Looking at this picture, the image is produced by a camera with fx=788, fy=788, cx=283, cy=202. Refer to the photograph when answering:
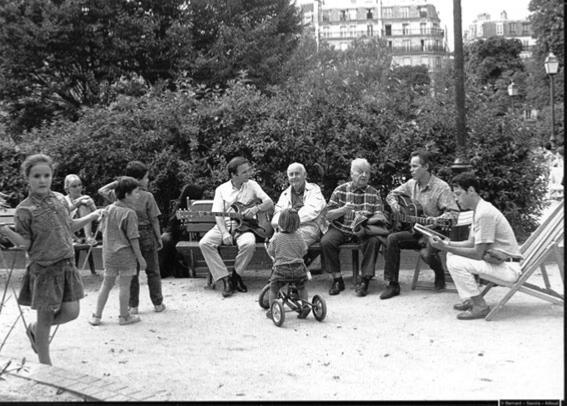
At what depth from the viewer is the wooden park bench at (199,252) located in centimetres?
808

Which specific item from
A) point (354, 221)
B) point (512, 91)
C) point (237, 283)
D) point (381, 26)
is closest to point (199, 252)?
point (237, 283)

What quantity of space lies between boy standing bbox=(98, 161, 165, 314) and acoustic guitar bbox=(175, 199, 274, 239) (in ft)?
3.09

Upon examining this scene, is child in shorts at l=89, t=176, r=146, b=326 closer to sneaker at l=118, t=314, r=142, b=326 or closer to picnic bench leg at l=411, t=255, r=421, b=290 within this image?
sneaker at l=118, t=314, r=142, b=326

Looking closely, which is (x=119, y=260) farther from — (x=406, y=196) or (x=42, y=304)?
(x=406, y=196)

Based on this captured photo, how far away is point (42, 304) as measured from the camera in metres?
5.05

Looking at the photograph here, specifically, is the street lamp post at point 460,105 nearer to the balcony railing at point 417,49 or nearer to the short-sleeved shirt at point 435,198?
the short-sleeved shirt at point 435,198

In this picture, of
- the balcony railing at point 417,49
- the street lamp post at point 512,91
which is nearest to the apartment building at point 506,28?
the street lamp post at point 512,91

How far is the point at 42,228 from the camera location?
5.00 meters

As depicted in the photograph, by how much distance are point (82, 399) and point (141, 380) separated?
0.93 meters

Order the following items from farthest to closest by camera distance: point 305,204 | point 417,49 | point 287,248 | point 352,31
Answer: point 352,31 < point 417,49 < point 305,204 < point 287,248

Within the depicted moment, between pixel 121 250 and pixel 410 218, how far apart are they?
2.77m

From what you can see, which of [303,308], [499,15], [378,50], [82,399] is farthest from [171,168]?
[378,50]

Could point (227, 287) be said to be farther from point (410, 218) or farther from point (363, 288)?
point (410, 218)

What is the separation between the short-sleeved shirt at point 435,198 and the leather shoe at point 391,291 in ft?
2.54
